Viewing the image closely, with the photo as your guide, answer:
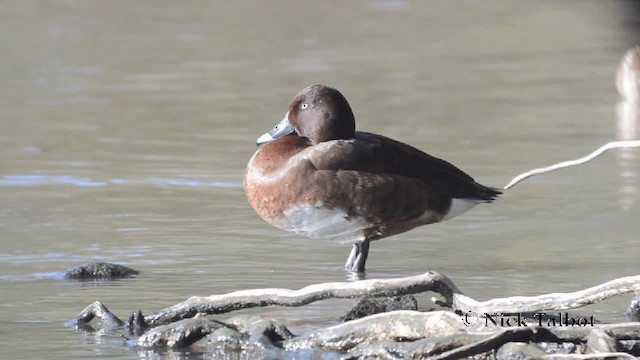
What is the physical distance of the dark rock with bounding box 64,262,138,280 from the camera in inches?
294

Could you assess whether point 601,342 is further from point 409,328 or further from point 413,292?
point 413,292

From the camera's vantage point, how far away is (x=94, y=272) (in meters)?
7.47

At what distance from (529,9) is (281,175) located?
54.2 ft

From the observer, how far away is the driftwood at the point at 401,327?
539 cm

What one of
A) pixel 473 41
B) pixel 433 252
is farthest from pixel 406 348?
pixel 473 41

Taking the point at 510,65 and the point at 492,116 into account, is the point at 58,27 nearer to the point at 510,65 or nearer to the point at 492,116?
the point at 510,65

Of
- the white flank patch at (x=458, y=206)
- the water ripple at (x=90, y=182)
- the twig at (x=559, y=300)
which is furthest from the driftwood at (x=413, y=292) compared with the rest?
the water ripple at (x=90, y=182)

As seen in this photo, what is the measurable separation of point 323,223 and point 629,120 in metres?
7.00

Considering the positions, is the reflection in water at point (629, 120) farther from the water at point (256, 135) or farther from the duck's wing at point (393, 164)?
the duck's wing at point (393, 164)

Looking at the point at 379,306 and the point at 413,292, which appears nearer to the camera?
the point at 413,292

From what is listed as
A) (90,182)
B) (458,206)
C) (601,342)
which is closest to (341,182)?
(458,206)

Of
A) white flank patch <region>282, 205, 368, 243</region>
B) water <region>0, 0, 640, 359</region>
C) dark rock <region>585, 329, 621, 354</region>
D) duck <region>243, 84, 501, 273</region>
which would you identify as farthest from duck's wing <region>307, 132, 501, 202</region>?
dark rock <region>585, 329, 621, 354</region>

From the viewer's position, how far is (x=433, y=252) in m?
8.36

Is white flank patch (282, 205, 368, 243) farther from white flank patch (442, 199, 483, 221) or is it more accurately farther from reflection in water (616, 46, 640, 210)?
reflection in water (616, 46, 640, 210)
